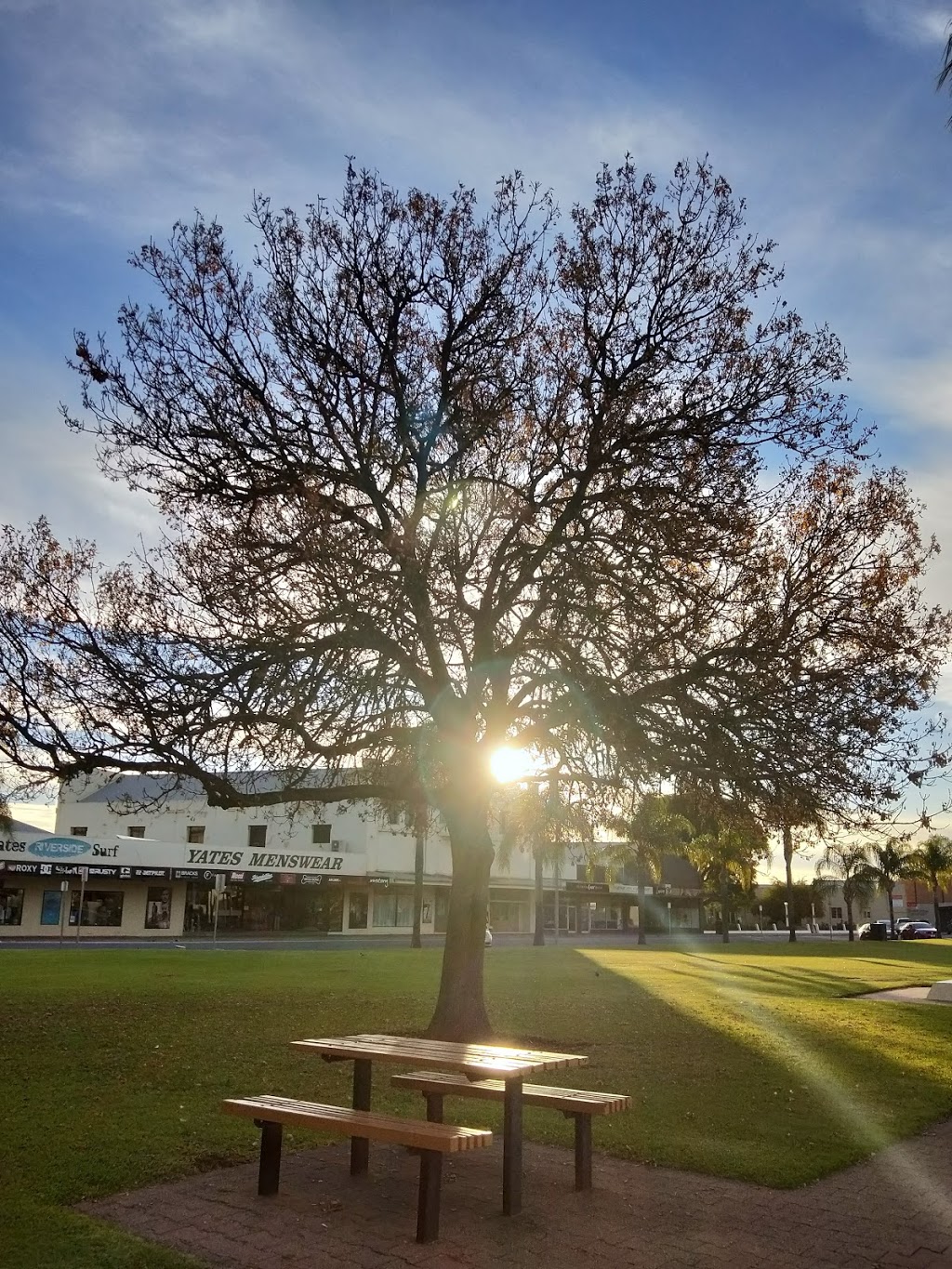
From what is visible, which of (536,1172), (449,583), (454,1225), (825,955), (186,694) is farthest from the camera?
(825,955)

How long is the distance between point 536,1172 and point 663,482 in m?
7.31

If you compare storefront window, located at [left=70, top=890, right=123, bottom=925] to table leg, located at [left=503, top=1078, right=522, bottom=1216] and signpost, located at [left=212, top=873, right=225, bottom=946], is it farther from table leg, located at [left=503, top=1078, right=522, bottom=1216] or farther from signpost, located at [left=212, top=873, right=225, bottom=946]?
table leg, located at [left=503, top=1078, right=522, bottom=1216]

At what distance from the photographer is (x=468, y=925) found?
12938 millimetres

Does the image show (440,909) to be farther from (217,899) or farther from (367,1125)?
(367,1125)

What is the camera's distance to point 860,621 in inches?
482

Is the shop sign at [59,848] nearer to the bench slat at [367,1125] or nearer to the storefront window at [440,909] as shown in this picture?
the storefront window at [440,909]

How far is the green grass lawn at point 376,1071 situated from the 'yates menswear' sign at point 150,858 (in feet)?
81.1

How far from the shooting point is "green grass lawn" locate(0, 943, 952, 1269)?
7180 mm

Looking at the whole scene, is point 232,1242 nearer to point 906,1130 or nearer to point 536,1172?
point 536,1172

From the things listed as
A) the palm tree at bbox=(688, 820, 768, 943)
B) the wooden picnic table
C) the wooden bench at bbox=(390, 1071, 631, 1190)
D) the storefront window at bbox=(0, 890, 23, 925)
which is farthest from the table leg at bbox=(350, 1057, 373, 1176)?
the storefront window at bbox=(0, 890, 23, 925)

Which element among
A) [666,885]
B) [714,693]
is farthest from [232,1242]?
[666,885]

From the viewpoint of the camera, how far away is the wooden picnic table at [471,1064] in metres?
6.32

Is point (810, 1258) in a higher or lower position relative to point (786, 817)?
lower

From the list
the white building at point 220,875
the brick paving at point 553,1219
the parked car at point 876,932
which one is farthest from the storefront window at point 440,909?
the brick paving at point 553,1219
